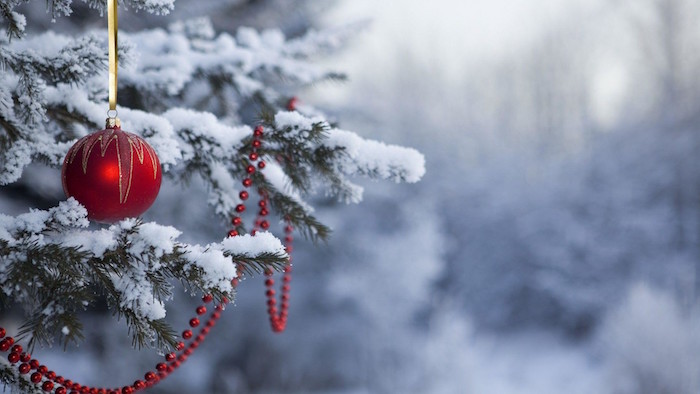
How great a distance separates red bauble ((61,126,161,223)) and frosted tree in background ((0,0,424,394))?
0.08 feet

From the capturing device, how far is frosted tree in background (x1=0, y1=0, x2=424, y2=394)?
79 cm

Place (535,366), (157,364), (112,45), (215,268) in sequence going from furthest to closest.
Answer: (535,366), (157,364), (112,45), (215,268)

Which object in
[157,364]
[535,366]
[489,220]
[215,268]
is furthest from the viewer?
[489,220]

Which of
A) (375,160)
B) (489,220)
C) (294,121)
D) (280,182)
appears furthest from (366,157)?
(489,220)

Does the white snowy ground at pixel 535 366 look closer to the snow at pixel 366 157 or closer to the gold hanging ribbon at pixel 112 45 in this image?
the snow at pixel 366 157

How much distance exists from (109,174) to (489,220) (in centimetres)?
835

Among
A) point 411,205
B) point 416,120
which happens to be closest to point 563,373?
point 411,205

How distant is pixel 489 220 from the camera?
8820 mm

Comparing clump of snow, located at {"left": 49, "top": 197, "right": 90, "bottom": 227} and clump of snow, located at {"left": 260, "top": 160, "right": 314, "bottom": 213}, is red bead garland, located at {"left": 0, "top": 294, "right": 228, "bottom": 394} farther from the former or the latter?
clump of snow, located at {"left": 260, "top": 160, "right": 314, "bottom": 213}

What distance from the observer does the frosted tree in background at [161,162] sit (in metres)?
0.79

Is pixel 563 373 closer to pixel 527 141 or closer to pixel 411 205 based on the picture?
pixel 411 205

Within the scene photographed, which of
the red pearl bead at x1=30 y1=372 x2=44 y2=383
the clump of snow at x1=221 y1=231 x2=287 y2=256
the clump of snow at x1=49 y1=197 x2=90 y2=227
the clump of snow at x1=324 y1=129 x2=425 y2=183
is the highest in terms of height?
the clump of snow at x1=324 y1=129 x2=425 y2=183

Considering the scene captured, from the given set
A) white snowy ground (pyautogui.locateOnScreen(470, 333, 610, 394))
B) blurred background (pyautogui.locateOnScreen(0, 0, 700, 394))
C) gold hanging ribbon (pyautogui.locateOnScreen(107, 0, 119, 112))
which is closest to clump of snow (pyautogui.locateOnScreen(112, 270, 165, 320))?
gold hanging ribbon (pyautogui.locateOnScreen(107, 0, 119, 112))

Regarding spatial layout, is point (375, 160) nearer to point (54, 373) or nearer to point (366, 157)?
point (366, 157)
